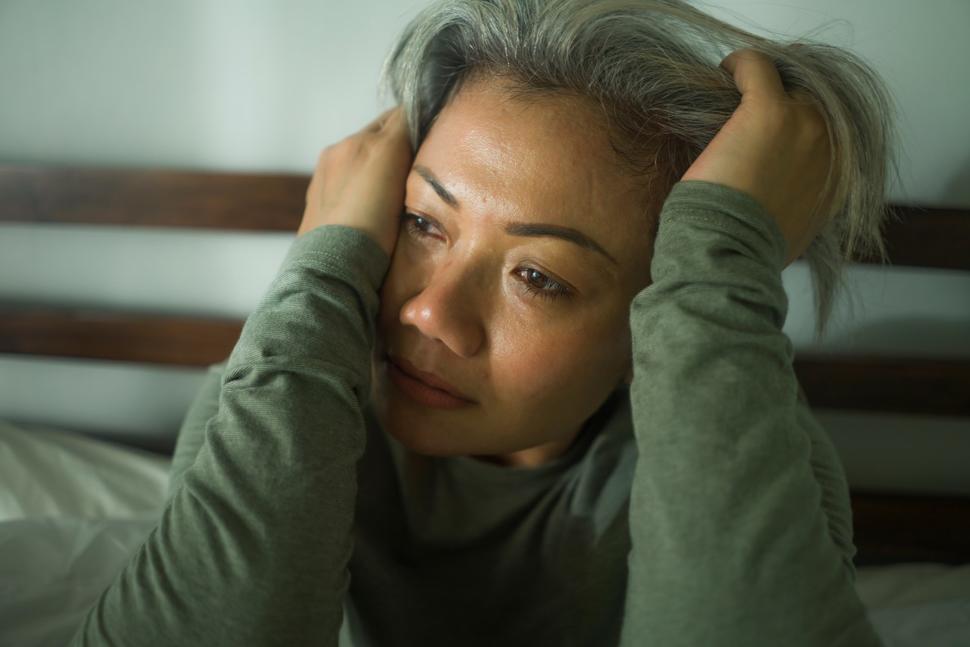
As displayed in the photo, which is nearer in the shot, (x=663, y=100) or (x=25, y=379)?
(x=663, y=100)

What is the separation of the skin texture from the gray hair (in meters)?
0.02

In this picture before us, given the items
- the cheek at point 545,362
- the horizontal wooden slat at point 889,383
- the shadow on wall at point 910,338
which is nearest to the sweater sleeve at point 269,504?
the cheek at point 545,362

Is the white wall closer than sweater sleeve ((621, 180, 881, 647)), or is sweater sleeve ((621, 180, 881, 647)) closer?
sweater sleeve ((621, 180, 881, 647))

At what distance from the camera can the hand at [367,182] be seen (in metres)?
0.72

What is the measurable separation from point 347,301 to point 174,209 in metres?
0.62

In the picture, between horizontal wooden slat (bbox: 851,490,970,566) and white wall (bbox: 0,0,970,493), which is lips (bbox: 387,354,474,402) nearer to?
white wall (bbox: 0,0,970,493)

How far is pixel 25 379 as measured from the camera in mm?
1345

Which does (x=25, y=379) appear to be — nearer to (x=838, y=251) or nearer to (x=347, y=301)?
(x=347, y=301)

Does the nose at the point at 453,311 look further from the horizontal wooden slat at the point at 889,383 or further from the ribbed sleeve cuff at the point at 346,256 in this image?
the horizontal wooden slat at the point at 889,383

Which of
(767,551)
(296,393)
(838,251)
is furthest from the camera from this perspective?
(838,251)

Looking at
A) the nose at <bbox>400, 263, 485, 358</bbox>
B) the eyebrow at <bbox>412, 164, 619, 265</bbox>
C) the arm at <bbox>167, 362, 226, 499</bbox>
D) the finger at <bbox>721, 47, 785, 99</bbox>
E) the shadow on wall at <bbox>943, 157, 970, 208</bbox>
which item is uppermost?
the finger at <bbox>721, 47, 785, 99</bbox>

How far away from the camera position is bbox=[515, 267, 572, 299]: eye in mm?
631

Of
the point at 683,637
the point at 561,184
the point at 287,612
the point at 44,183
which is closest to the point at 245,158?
the point at 44,183

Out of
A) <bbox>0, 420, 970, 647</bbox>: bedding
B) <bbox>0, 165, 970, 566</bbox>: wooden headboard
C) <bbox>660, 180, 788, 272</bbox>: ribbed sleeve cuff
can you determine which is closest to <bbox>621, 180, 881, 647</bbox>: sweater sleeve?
<bbox>660, 180, 788, 272</bbox>: ribbed sleeve cuff
